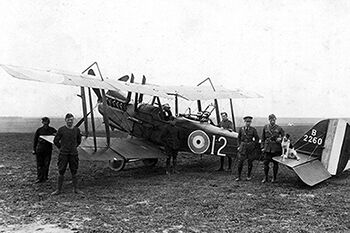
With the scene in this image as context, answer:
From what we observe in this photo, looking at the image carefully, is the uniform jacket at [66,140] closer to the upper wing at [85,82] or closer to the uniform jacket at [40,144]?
the upper wing at [85,82]

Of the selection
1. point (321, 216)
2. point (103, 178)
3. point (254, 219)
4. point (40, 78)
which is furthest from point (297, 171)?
point (40, 78)

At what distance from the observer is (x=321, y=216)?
561 centimetres

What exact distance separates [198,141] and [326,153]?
3.27 metres

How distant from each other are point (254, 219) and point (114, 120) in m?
7.06

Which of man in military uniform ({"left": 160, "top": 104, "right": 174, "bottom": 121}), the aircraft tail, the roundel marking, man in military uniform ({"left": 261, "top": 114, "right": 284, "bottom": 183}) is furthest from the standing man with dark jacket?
the aircraft tail

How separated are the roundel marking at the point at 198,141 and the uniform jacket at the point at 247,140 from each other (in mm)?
1397

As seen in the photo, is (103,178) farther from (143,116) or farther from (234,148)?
(234,148)

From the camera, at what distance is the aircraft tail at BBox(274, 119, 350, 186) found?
7.96 metres

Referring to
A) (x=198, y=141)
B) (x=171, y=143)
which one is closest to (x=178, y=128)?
(x=171, y=143)

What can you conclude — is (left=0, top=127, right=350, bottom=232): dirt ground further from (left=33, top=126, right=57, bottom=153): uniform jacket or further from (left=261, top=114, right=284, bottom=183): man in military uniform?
(left=33, top=126, right=57, bottom=153): uniform jacket

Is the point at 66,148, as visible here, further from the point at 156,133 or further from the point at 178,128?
the point at 178,128

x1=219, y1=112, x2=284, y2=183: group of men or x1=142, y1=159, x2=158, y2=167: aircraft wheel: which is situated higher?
x1=219, y1=112, x2=284, y2=183: group of men

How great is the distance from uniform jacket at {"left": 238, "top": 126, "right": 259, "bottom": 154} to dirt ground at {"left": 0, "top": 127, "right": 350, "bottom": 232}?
0.75m

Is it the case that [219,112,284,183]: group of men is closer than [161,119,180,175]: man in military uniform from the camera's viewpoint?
Yes
